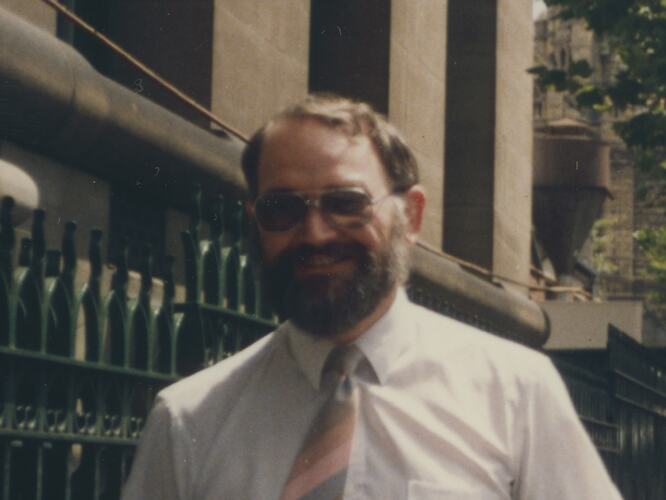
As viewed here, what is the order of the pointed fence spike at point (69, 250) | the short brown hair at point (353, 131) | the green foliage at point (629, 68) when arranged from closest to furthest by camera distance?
the short brown hair at point (353, 131) → the pointed fence spike at point (69, 250) → the green foliage at point (629, 68)

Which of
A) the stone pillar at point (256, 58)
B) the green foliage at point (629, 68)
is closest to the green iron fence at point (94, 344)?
the stone pillar at point (256, 58)

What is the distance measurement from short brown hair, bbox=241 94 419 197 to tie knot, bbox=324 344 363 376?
320 mm

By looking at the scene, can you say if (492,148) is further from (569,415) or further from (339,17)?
(569,415)

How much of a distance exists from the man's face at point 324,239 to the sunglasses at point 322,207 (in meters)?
0.01

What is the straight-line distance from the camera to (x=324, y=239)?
3445 millimetres

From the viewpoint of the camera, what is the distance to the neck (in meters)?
3.49

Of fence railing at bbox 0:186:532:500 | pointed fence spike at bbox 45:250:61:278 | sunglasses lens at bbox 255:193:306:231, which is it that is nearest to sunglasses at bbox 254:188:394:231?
sunglasses lens at bbox 255:193:306:231

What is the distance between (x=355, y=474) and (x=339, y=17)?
10258mm

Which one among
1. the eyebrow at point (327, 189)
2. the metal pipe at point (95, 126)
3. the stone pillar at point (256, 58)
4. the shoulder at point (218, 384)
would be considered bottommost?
the shoulder at point (218, 384)

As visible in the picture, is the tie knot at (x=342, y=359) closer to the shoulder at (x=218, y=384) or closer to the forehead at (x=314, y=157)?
the shoulder at (x=218, y=384)

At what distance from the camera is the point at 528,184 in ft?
60.2

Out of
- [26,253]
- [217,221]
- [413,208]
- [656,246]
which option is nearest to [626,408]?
[217,221]

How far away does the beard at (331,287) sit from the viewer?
342cm

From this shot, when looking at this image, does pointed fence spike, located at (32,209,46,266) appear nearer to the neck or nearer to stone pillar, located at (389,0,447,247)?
the neck
